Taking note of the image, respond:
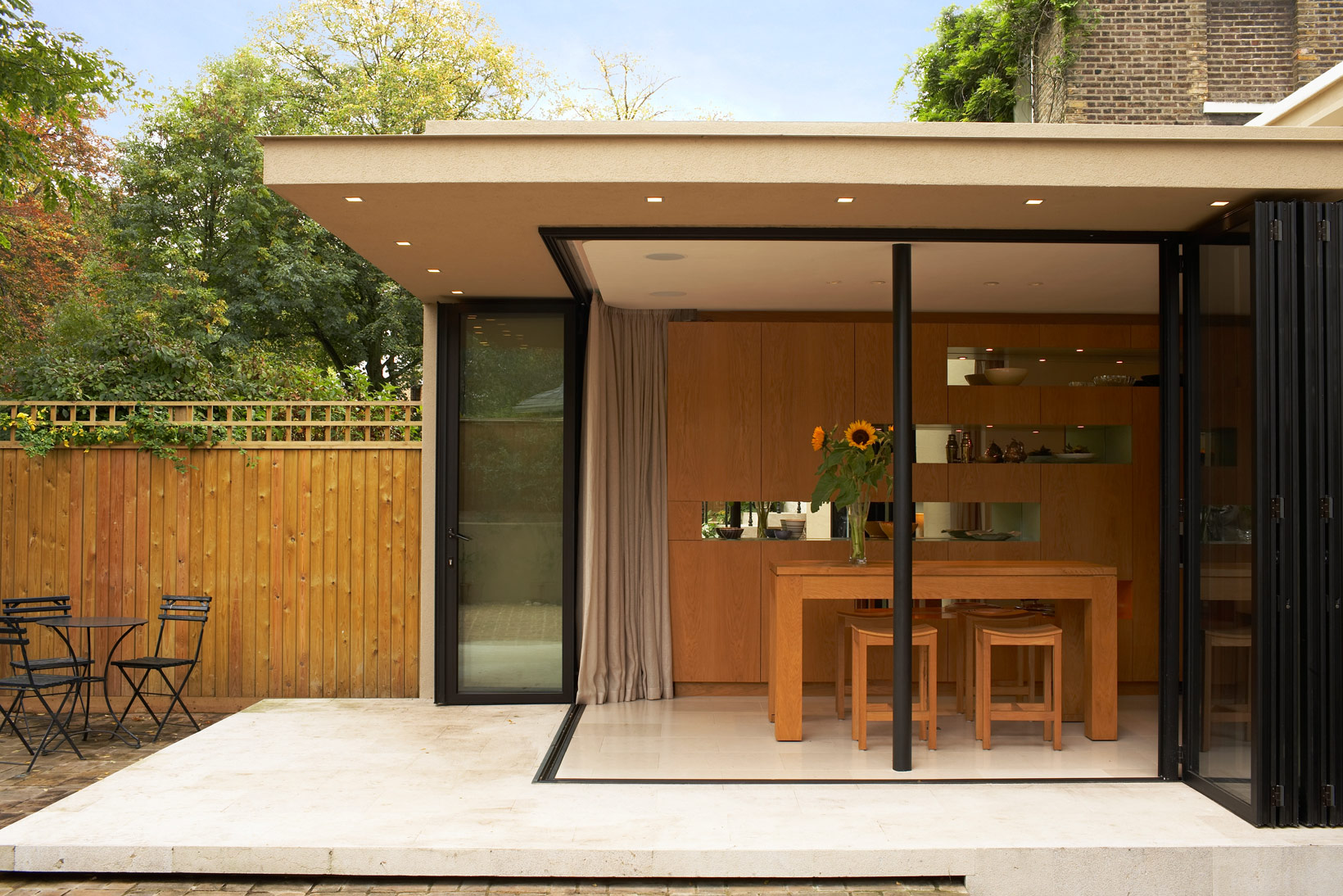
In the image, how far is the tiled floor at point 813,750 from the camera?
4.60m

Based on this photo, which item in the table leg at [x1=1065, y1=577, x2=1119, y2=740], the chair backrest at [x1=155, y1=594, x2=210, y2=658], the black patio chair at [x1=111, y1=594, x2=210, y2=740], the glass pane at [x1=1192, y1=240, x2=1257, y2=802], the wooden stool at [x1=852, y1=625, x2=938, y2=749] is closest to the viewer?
the glass pane at [x1=1192, y1=240, x2=1257, y2=802]

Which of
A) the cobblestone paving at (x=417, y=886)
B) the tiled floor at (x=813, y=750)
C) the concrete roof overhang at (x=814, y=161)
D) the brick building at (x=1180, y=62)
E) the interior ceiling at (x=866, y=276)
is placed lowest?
the cobblestone paving at (x=417, y=886)

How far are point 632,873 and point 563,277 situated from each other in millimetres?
3208

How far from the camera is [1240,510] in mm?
4109

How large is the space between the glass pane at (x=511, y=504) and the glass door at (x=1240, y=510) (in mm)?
3610

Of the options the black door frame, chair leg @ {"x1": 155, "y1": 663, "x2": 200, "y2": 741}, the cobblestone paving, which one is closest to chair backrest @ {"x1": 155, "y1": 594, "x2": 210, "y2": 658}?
chair leg @ {"x1": 155, "y1": 663, "x2": 200, "y2": 741}

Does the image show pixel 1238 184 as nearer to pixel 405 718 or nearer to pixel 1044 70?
pixel 405 718

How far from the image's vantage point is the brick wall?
11227 mm

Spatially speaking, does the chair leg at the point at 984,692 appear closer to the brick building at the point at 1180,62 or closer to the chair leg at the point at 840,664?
the chair leg at the point at 840,664

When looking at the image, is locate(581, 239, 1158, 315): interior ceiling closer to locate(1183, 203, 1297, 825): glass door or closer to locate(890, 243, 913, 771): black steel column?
locate(890, 243, 913, 771): black steel column

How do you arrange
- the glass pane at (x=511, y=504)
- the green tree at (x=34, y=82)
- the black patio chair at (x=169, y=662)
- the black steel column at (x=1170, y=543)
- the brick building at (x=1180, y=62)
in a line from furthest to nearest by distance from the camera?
the brick building at (x=1180, y=62) < the green tree at (x=34, y=82) < the glass pane at (x=511, y=504) < the black patio chair at (x=169, y=662) < the black steel column at (x=1170, y=543)

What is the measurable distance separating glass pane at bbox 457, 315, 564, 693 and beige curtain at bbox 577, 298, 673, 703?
0.76ft

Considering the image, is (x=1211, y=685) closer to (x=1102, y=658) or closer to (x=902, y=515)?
(x=1102, y=658)

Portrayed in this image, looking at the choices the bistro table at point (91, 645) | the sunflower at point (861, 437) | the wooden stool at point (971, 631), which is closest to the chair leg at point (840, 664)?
the wooden stool at point (971, 631)
